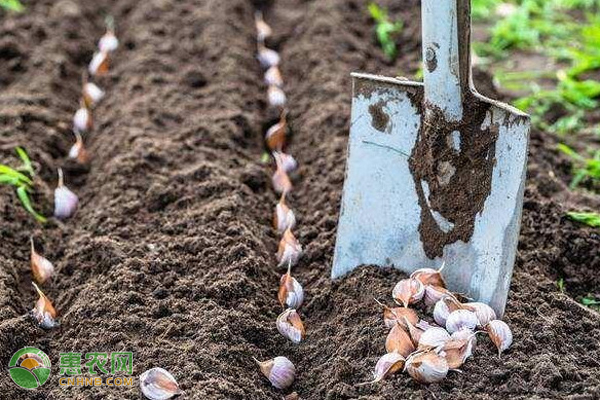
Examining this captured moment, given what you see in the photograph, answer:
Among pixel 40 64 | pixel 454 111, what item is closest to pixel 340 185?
pixel 454 111

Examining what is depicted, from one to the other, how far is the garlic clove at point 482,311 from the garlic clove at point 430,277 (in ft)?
0.42

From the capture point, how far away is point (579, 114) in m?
4.32

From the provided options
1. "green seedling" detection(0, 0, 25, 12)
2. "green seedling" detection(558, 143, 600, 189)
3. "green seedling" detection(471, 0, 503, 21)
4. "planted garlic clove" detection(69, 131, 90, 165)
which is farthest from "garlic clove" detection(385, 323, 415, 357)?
"green seedling" detection(0, 0, 25, 12)

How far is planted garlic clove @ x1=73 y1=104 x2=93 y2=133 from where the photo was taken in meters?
4.10

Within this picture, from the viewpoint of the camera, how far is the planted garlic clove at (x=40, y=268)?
3158mm

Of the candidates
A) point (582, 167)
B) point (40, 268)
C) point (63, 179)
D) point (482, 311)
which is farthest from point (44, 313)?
point (582, 167)

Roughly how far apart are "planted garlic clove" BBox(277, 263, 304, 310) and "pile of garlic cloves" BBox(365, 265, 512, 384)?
0.31 meters

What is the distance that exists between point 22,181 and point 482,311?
1.85 metres

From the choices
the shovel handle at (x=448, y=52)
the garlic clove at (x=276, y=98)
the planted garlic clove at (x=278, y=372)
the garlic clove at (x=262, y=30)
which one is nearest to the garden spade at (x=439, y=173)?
the shovel handle at (x=448, y=52)

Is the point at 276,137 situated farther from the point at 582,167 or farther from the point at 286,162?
the point at 582,167

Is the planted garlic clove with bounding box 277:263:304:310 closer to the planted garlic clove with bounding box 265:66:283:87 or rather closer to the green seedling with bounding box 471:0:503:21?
the planted garlic clove with bounding box 265:66:283:87

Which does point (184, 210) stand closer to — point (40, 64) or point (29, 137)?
point (29, 137)

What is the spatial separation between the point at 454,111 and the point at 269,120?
5.09 ft

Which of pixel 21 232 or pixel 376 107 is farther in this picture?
pixel 21 232
